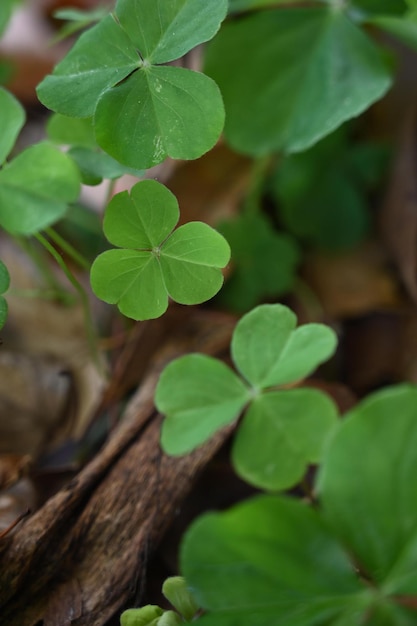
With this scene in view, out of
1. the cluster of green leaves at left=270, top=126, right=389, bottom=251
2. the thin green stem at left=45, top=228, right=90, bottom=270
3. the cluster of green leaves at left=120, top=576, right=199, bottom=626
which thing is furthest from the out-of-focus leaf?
the cluster of green leaves at left=120, top=576, right=199, bottom=626

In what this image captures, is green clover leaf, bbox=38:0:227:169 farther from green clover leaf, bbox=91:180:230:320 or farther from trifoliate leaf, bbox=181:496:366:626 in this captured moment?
trifoliate leaf, bbox=181:496:366:626

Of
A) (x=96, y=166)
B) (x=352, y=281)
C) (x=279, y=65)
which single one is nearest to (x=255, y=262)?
(x=352, y=281)

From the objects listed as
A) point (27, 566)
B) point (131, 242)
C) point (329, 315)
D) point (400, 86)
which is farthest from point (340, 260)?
point (27, 566)

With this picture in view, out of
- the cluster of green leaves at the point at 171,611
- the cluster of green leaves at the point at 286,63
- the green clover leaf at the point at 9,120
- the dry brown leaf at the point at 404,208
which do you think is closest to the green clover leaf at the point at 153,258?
the green clover leaf at the point at 9,120

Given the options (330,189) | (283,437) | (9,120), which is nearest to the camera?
(283,437)

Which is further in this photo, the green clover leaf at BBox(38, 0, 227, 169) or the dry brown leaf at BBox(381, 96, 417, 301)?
the dry brown leaf at BBox(381, 96, 417, 301)

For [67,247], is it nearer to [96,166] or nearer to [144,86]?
[96,166]
